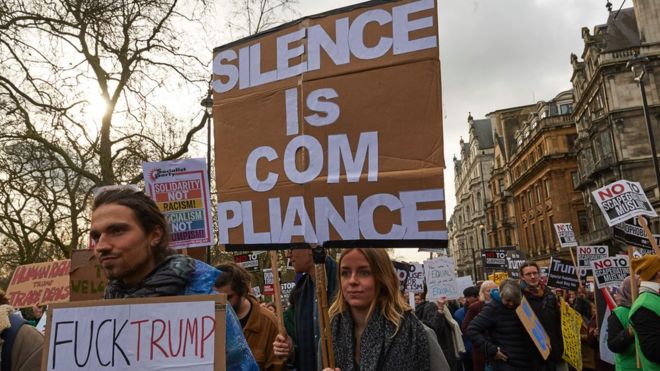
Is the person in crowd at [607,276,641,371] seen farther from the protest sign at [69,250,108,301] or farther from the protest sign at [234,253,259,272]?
the protest sign at [234,253,259,272]

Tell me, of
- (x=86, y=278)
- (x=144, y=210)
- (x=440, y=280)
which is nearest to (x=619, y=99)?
(x=440, y=280)

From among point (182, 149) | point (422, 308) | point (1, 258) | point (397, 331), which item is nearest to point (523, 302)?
point (422, 308)

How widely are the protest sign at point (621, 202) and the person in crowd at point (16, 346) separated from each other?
6.84 meters

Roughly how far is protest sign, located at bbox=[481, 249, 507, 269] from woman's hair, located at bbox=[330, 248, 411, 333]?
18.0 metres

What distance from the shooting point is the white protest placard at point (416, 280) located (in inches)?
490

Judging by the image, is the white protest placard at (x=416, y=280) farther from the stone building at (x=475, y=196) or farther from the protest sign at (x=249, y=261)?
the stone building at (x=475, y=196)

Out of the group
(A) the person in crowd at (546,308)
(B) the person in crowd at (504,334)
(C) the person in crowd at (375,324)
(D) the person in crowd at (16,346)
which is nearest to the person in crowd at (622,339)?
(B) the person in crowd at (504,334)

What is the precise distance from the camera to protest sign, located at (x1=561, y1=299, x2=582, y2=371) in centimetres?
680

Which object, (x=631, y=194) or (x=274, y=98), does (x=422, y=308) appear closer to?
(x=631, y=194)

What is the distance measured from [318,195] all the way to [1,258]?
18620 mm

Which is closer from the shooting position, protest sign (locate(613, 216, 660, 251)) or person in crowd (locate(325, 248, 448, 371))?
person in crowd (locate(325, 248, 448, 371))

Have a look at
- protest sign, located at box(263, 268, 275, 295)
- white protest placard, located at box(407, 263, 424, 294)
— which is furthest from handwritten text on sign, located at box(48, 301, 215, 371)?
protest sign, located at box(263, 268, 275, 295)

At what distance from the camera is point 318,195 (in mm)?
3043

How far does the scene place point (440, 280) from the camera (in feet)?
35.2
